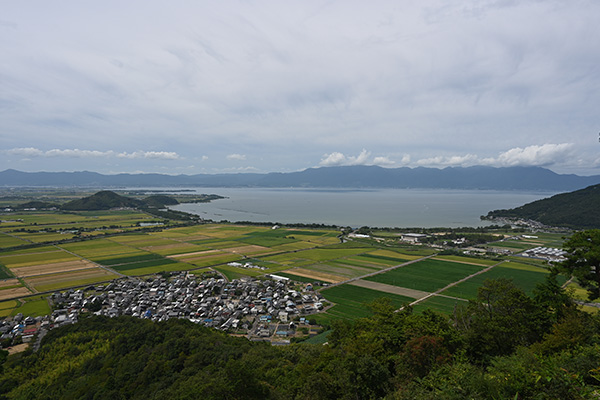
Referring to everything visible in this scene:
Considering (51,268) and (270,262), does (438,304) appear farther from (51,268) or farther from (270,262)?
(51,268)

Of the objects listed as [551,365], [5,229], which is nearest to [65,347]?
[551,365]

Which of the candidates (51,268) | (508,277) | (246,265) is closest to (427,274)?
(508,277)

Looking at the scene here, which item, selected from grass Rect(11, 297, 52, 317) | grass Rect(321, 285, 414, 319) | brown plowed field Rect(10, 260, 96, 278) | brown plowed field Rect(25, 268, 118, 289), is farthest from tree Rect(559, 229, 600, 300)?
brown plowed field Rect(10, 260, 96, 278)

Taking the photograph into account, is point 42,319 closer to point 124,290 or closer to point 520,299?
point 124,290

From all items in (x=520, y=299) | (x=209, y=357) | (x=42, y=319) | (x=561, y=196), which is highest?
(x=561, y=196)

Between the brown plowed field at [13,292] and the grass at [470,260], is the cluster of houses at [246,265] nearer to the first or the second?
the brown plowed field at [13,292]

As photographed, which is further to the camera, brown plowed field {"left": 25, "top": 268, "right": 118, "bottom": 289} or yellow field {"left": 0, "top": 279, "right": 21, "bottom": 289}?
brown plowed field {"left": 25, "top": 268, "right": 118, "bottom": 289}

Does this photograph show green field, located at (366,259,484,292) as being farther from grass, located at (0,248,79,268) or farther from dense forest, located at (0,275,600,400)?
grass, located at (0,248,79,268)
